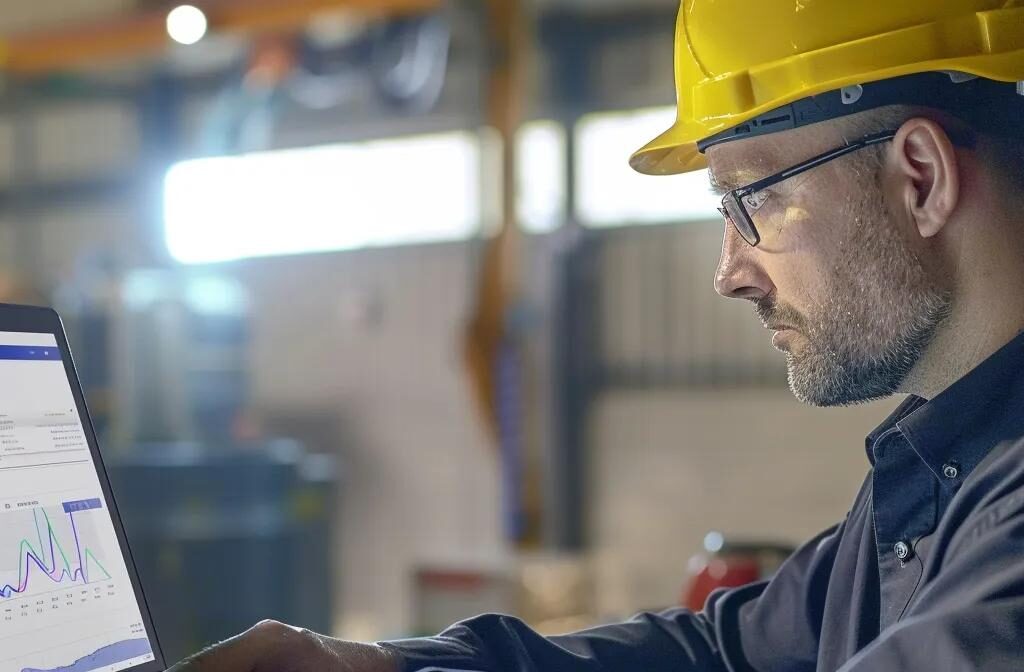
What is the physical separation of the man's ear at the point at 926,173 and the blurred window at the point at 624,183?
7633mm

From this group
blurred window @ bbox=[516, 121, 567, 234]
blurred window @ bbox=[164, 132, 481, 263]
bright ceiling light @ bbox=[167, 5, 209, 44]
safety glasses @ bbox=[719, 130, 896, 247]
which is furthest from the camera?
blurred window @ bbox=[164, 132, 481, 263]

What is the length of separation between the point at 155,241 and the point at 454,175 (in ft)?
11.5

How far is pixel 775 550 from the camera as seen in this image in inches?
129

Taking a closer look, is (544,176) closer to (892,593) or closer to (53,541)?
(892,593)

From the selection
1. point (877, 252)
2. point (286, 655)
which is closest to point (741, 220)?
point (877, 252)

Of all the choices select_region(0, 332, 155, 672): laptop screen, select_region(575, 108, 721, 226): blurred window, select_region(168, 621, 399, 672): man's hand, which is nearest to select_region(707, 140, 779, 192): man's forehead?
select_region(168, 621, 399, 672): man's hand

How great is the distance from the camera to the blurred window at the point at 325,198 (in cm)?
999

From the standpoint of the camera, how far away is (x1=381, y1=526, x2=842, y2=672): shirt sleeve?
1.59 metres

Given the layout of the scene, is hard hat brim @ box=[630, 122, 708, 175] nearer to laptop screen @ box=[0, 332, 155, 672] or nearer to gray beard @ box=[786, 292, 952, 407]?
gray beard @ box=[786, 292, 952, 407]

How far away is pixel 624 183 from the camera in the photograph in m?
9.34

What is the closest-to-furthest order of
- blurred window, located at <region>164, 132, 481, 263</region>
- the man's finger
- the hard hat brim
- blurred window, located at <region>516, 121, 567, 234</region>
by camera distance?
the man's finger → the hard hat brim → blurred window, located at <region>516, 121, 567, 234</region> → blurred window, located at <region>164, 132, 481, 263</region>

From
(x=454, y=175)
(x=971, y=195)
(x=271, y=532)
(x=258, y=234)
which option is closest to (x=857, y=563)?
(x=971, y=195)

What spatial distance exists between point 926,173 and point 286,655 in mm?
920

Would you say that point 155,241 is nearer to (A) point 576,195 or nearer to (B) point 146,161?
(B) point 146,161
